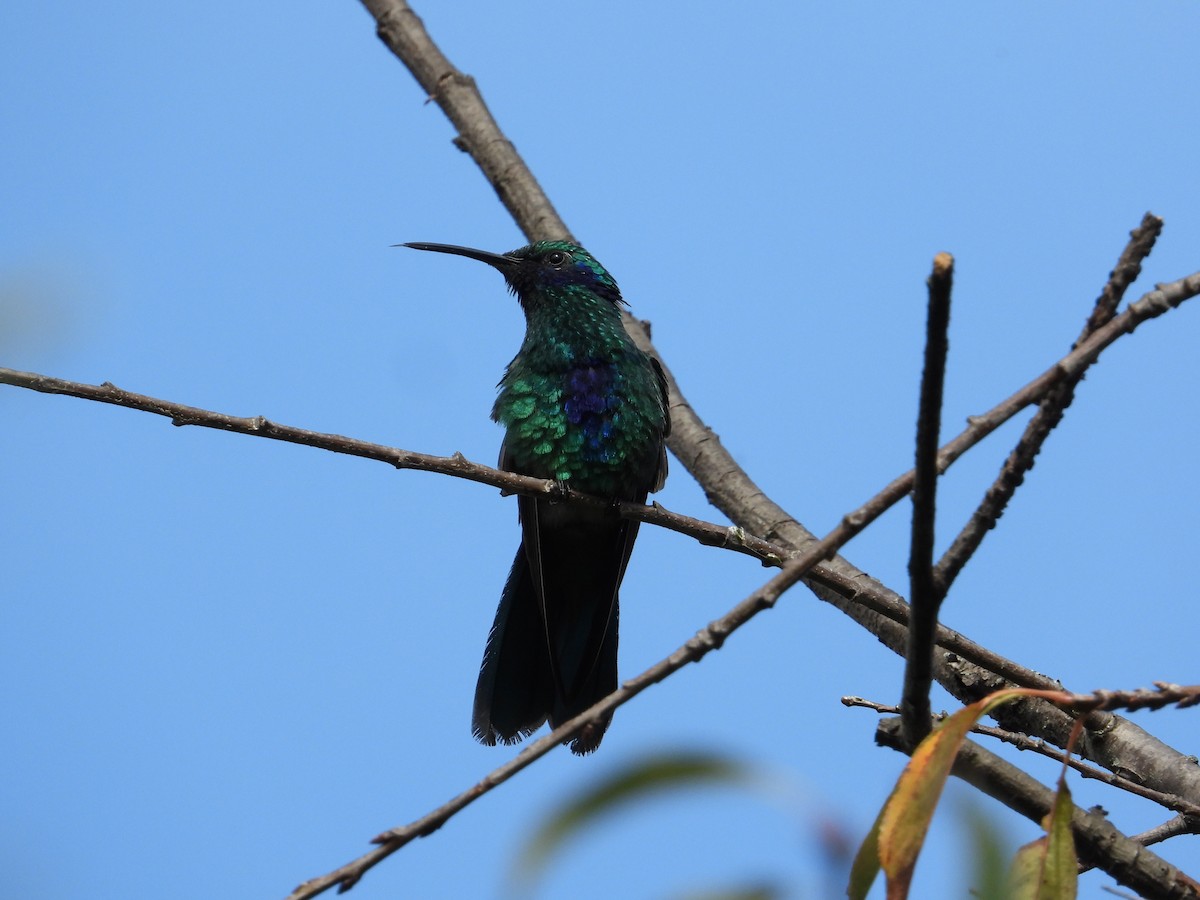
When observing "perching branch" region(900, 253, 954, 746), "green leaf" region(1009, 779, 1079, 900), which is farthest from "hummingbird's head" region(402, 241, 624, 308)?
"green leaf" region(1009, 779, 1079, 900)

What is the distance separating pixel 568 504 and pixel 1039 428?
3.27 m

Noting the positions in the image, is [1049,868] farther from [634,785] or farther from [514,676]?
[514,676]

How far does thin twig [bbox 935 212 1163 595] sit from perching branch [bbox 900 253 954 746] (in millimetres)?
74

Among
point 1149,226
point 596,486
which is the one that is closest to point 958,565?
point 1149,226

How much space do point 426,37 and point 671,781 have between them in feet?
15.7

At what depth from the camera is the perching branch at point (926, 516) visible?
1219 millimetres

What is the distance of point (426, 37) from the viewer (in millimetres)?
5348

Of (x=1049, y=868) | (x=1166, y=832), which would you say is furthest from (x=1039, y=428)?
(x=1166, y=832)

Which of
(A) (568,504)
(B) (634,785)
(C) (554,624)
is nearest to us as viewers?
(B) (634,785)

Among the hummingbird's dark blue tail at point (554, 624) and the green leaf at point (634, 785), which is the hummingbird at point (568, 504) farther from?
the green leaf at point (634, 785)

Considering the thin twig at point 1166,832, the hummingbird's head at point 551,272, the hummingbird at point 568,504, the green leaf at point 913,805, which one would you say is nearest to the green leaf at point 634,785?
the green leaf at point 913,805

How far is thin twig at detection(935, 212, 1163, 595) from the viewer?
1549 mm

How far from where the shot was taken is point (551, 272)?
550cm

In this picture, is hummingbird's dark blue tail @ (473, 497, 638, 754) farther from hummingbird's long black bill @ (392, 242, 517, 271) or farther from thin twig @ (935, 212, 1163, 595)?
thin twig @ (935, 212, 1163, 595)
